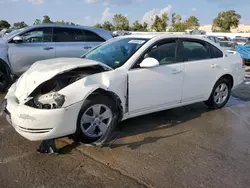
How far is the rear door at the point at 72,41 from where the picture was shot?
7703 mm

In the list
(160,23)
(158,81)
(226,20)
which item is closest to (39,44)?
(158,81)

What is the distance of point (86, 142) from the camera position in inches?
151

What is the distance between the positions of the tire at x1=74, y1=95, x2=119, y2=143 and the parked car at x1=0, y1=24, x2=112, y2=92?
396cm

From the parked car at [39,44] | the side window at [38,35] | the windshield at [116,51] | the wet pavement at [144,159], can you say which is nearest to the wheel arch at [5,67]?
the parked car at [39,44]

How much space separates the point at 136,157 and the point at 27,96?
161 cm

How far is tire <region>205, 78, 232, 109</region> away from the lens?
5727mm

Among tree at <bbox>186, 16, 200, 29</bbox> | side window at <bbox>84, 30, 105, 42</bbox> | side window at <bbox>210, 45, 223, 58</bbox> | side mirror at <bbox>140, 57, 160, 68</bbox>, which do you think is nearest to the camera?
side mirror at <bbox>140, 57, 160, 68</bbox>

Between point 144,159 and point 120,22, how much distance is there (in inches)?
2398

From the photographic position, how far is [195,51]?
17.3 feet

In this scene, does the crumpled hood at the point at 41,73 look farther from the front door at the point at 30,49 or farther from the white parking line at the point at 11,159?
the front door at the point at 30,49

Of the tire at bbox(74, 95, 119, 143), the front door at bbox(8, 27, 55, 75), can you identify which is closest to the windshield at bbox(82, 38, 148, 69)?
the tire at bbox(74, 95, 119, 143)

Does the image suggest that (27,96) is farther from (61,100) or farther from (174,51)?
(174,51)

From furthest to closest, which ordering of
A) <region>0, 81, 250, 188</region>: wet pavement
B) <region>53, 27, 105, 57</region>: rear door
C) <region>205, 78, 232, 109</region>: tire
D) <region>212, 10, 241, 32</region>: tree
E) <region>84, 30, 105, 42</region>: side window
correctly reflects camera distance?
<region>212, 10, 241, 32</region>: tree
<region>84, 30, 105, 42</region>: side window
<region>53, 27, 105, 57</region>: rear door
<region>205, 78, 232, 109</region>: tire
<region>0, 81, 250, 188</region>: wet pavement

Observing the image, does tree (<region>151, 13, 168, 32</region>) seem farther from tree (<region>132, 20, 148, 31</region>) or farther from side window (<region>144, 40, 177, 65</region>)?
side window (<region>144, 40, 177, 65</region>)
